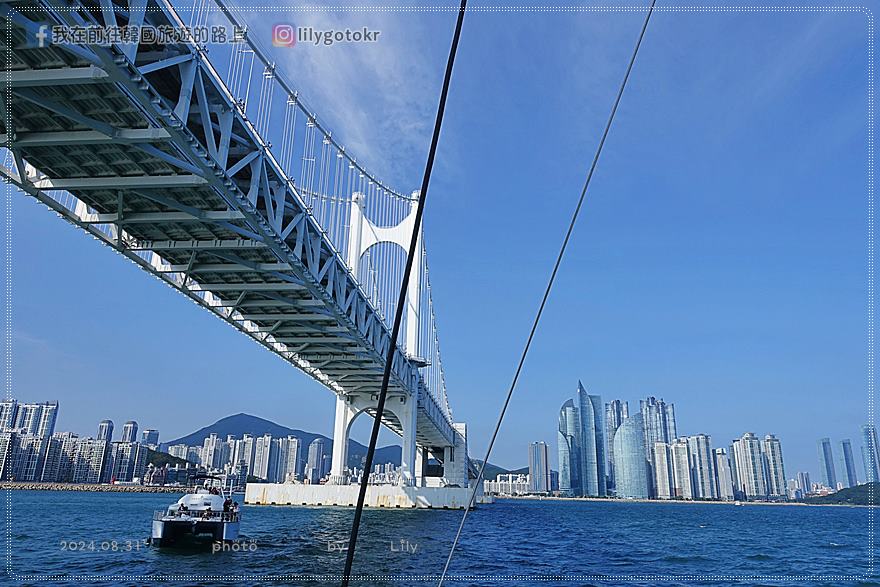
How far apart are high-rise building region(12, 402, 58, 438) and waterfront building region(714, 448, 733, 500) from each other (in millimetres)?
140638

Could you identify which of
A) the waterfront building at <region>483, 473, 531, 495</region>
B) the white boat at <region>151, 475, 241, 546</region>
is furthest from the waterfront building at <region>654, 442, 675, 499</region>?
the white boat at <region>151, 475, 241, 546</region>

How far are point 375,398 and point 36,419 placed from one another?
86024 mm

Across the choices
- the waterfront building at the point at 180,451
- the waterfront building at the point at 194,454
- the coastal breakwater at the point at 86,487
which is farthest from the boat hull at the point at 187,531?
the waterfront building at the point at 180,451

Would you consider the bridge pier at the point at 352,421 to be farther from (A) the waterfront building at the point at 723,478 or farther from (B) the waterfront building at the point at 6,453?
(A) the waterfront building at the point at 723,478

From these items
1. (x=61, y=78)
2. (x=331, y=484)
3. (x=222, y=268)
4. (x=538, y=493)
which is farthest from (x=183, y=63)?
(x=538, y=493)

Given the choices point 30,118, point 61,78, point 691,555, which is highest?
point 30,118

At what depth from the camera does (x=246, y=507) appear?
41062 millimetres

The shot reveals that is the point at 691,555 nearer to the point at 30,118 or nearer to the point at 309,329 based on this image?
the point at 309,329

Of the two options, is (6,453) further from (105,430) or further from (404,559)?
(404,559)

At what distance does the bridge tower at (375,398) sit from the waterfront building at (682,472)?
132378 mm

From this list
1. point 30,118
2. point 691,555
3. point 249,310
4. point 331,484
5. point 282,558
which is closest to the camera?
point 30,118

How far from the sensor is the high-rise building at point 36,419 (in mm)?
101688

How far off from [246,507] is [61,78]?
36.2m

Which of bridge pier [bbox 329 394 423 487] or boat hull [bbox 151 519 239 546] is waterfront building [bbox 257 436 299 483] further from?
boat hull [bbox 151 519 239 546]
